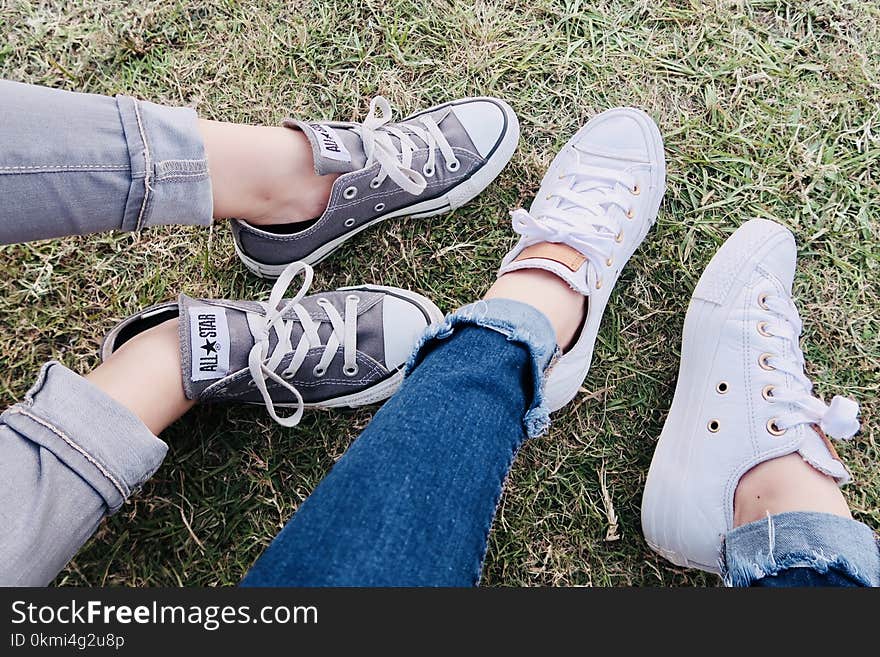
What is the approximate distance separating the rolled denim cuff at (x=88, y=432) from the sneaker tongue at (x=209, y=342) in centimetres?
17

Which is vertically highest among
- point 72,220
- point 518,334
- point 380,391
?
point 72,220

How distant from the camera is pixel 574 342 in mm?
1197

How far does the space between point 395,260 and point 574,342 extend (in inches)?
16.8

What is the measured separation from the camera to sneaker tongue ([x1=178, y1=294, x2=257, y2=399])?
1110mm

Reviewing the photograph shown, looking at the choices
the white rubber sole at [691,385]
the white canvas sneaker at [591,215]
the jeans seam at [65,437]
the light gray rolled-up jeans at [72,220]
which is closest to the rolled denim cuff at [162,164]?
the light gray rolled-up jeans at [72,220]

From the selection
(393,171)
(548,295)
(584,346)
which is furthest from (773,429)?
(393,171)

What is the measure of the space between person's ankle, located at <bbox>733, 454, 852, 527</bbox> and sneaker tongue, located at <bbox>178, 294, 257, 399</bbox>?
932mm

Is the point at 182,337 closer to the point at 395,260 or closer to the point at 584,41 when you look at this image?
the point at 395,260

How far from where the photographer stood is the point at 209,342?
112cm

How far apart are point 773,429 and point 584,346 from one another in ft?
1.20

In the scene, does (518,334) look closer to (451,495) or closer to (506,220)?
(451,495)

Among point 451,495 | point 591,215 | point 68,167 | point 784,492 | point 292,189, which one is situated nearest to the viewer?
point 451,495

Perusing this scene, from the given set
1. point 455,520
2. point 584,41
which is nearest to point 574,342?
point 455,520

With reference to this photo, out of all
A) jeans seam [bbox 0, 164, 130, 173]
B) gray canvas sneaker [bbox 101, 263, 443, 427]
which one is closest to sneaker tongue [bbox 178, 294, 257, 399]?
gray canvas sneaker [bbox 101, 263, 443, 427]
